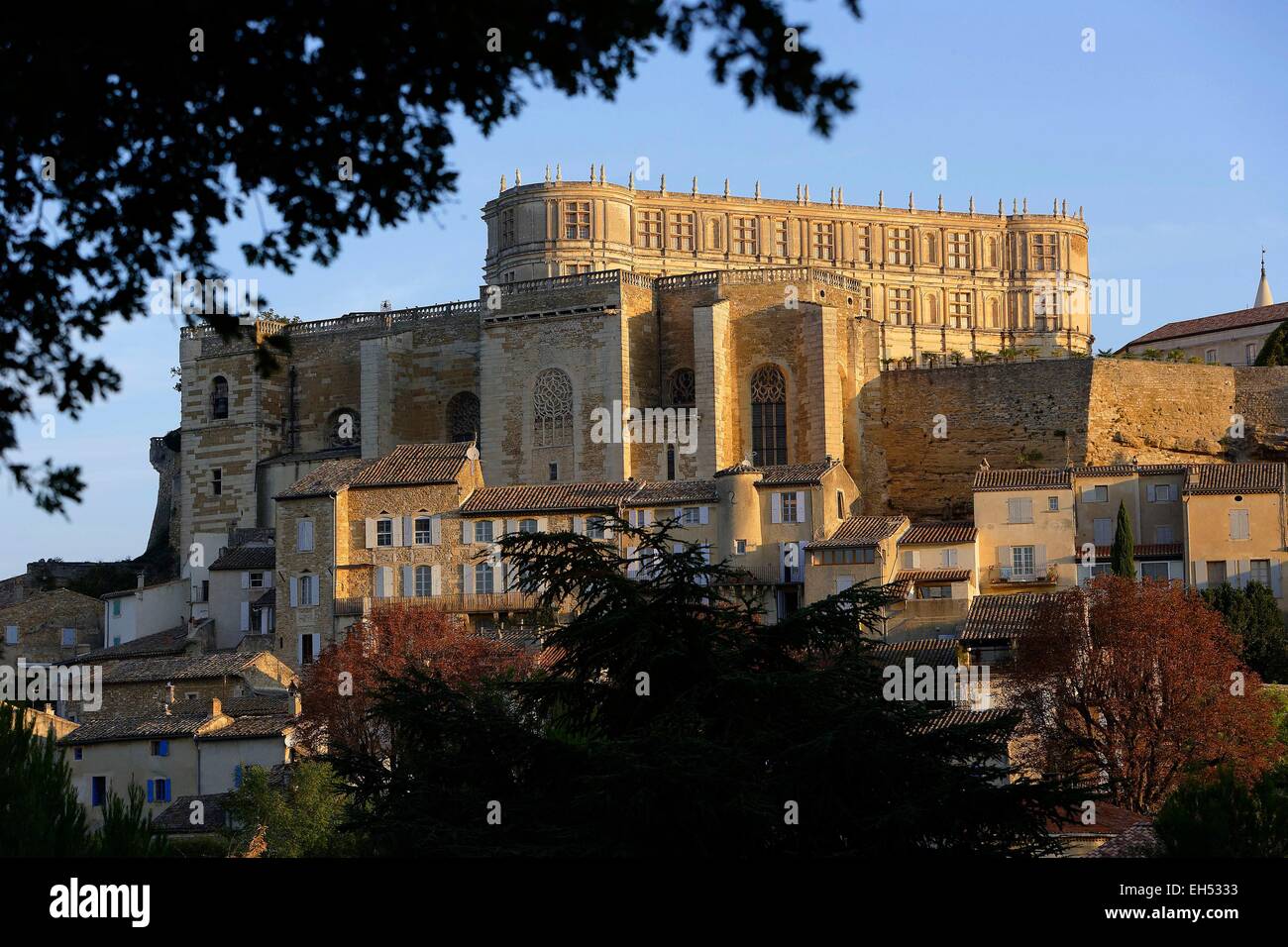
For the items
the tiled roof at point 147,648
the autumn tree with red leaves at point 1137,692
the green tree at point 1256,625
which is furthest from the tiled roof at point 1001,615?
the tiled roof at point 147,648

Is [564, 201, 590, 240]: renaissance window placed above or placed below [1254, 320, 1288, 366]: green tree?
above

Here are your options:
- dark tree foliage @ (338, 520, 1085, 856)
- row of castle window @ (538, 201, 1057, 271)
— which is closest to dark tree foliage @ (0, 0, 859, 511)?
dark tree foliage @ (338, 520, 1085, 856)

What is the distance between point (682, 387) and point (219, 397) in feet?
50.8

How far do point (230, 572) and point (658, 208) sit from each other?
87.1ft

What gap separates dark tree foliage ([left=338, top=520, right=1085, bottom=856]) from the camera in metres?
18.1

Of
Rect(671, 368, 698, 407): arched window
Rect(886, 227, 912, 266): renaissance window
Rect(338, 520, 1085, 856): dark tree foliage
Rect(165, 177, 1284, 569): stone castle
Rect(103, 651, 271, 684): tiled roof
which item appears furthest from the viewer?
Rect(886, 227, 912, 266): renaissance window

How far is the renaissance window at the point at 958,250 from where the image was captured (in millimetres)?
81625

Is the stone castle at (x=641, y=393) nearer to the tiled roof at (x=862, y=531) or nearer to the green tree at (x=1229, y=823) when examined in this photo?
the tiled roof at (x=862, y=531)

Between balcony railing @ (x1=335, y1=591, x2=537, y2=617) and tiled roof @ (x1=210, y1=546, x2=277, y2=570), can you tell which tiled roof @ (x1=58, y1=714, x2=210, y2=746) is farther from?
tiled roof @ (x1=210, y1=546, x2=277, y2=570)

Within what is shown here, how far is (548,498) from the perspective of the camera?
171 ft

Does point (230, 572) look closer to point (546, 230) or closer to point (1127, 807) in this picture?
point (546, 230)

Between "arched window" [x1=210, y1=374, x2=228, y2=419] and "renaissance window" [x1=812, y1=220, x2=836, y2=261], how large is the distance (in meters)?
24.5

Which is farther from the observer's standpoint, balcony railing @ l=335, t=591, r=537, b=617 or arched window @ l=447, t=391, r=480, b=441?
arched window @ l=447, t=391, r=480, b=441

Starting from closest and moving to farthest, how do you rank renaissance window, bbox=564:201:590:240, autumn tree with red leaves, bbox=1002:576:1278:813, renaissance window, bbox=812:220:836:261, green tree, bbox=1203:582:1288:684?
autumn tree with red leaves, bbox=1002:576:1278:813
green tree, bbox=1203:582:1288:684
renaissance window, bbox=564:201:590:240
renaissance window, bbox=812:220:836:261
